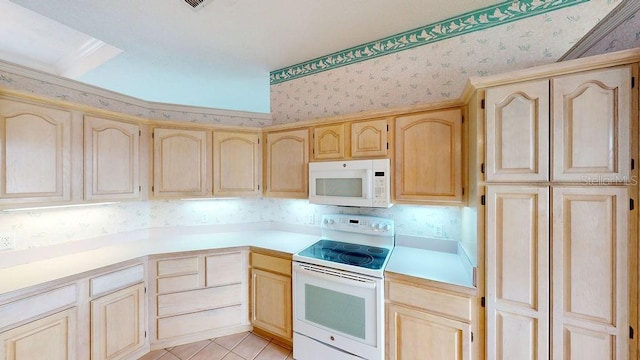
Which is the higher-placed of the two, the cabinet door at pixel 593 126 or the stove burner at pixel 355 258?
the cabinet door at pixel 593 126

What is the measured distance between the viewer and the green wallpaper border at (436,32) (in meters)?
1.71

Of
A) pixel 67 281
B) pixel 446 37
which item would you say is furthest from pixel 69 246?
pixel 446 37

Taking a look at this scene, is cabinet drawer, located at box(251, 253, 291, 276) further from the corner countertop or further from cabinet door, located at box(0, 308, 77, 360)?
cabinet door, located at box(0, 308, 77, 360)

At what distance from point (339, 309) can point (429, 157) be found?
1326 millimetres

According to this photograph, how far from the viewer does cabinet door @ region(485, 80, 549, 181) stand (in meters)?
1.20

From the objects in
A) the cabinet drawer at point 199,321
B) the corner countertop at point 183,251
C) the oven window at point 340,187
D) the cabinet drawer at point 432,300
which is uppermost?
the oven window at point 340,187

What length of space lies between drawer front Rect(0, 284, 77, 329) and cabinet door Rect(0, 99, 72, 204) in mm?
636

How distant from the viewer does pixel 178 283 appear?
212 cm

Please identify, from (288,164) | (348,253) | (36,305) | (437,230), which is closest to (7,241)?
(36,305)

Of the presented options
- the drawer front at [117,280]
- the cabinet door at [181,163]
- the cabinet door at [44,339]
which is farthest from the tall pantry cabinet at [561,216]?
the cabinet door at [44,339]

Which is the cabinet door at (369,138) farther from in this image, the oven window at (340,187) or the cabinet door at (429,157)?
the oven window at (340,187)

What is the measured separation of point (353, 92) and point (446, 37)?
0.88 metres

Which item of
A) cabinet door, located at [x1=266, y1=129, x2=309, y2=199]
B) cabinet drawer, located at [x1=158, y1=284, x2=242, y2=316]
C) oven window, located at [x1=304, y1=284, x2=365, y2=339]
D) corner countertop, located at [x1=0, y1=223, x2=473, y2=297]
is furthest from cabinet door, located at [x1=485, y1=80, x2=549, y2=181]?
cabinet drawer, located at [x1=158, y1=284, x2=242, y2=316]

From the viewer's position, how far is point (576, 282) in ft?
3.76
